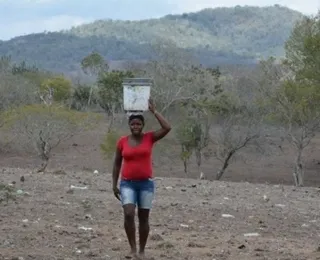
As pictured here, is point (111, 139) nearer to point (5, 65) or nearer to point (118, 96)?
point (118, 96)

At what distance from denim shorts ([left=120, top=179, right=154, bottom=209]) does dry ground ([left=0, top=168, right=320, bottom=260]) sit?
2.15ft

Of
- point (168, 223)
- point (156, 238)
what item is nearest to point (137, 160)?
point (156, 238)

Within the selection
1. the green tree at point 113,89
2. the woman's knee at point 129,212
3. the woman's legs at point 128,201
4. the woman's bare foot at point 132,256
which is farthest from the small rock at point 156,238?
the green tree at point 113,89

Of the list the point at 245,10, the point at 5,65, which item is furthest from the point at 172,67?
the point at 245,10

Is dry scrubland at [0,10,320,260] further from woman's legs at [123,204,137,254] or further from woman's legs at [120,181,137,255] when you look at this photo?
woman's legs at [120,181,137,255]

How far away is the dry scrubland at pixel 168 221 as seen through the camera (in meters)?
7.76

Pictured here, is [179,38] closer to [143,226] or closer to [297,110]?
[297,110]

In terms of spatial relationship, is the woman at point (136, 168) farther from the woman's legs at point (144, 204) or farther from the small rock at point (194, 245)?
the small rock at point (194, 245)

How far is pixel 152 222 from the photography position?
32.0ft

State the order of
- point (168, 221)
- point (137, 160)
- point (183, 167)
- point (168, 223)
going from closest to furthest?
point (137, 160) < point (168, 223) < point (168, 221) < point (183, 167)

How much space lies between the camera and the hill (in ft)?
454

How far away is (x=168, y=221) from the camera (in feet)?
32.4

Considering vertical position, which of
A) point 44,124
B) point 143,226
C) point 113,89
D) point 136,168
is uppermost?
point 113,89

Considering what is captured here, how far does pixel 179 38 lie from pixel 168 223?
14097cm
